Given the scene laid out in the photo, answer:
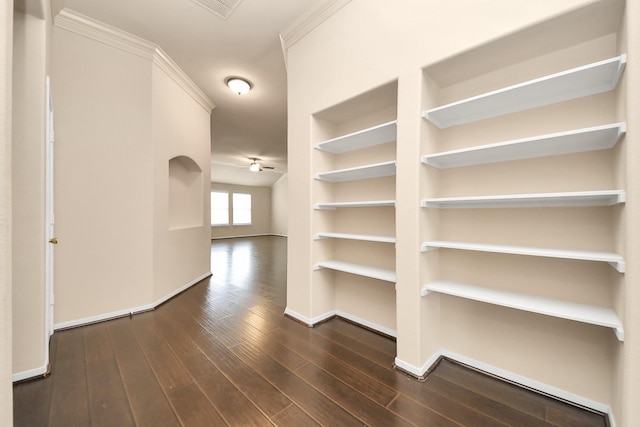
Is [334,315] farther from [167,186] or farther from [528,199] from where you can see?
[167,186]

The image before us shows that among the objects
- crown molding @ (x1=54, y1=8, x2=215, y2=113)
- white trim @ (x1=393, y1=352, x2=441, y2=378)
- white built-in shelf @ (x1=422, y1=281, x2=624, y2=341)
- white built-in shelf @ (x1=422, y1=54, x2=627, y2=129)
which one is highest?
crown molding @ (x1=54, y1=8, x2=215, y2=113)

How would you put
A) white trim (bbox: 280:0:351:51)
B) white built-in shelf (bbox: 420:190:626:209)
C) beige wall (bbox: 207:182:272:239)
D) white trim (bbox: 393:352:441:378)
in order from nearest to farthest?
1. white built-in shelf (bbox: 420:190:626:209)
2. white trim (bbox: 393:352:441:378)
3. white trim (bbox: 280:0:351:51)
4. beige wall (bbox: 207:182:272:239)

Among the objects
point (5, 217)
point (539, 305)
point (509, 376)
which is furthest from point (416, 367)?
point (5, 217)

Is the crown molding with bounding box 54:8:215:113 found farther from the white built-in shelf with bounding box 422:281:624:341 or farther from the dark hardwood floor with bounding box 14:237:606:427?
the white built-in shelf with bounding box 422:281:624:341

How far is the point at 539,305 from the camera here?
4.55ft

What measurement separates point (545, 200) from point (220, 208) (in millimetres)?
11097

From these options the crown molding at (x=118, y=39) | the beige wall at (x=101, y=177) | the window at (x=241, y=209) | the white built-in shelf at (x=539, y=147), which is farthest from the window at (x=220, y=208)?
the white built-in shelf at (x=539, y=147)

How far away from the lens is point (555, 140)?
130 cm

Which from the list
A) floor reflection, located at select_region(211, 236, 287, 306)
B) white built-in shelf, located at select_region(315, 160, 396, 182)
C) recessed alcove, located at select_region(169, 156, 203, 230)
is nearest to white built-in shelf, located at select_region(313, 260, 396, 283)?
white built-in shelf, located at select_region(315, 160, 396, 182)

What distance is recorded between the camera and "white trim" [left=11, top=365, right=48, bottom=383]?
1626 millimetres

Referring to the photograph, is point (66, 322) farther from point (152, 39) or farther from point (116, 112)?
point (152, 39)

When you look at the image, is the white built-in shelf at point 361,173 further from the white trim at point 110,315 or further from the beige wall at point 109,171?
the white trim at point 110,315

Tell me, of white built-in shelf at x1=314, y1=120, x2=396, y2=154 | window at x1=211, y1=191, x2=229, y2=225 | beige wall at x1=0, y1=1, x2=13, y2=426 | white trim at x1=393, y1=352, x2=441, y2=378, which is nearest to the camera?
beige wall at x1=0, y1=1, x2=13, y2=426

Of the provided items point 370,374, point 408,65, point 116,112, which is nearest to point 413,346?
point 370,374
